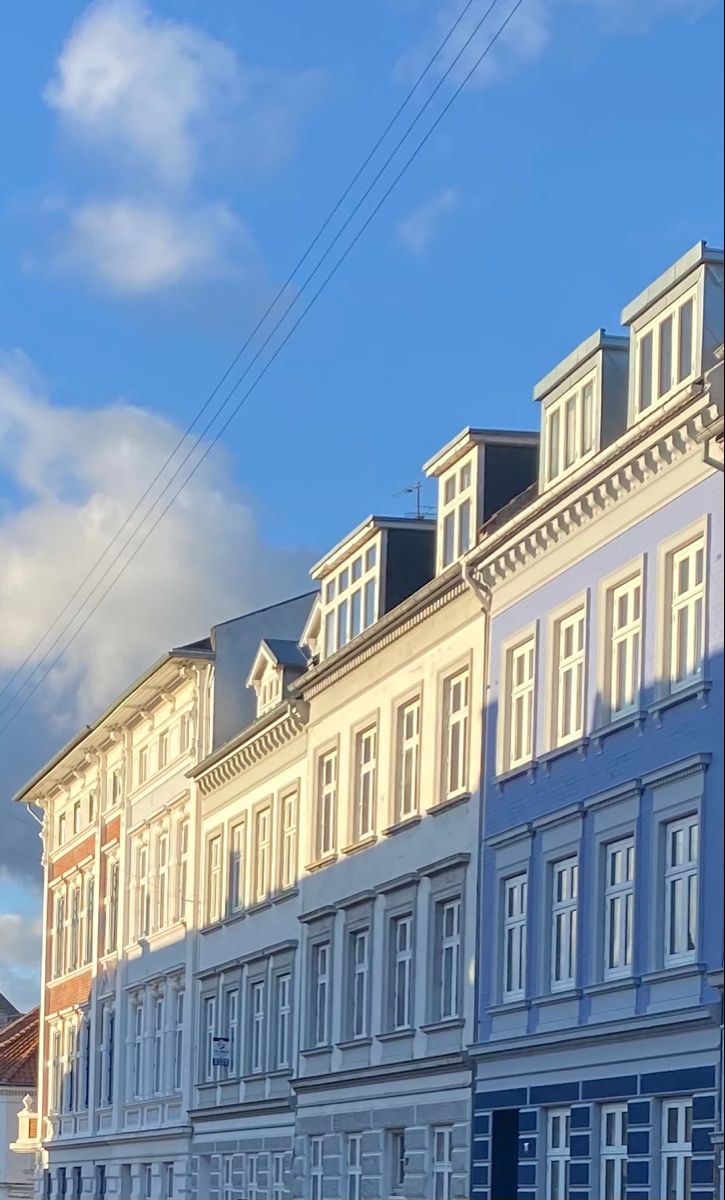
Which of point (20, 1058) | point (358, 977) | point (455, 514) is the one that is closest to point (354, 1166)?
point (358, 977)

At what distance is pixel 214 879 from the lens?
4816 centimetres

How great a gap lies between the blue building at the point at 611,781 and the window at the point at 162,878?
21.4m

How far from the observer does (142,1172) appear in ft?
171

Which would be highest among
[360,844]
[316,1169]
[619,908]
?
[360,844]

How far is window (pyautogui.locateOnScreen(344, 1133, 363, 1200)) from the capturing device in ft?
118

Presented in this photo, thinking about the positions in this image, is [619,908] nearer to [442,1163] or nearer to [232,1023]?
[442,1163]

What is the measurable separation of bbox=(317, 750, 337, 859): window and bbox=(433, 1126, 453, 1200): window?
7.44 metres

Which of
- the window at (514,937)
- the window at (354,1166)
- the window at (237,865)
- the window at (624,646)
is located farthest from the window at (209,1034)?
the window at (624,646)

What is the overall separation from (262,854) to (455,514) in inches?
467

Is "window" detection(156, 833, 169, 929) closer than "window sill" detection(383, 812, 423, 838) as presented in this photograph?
No

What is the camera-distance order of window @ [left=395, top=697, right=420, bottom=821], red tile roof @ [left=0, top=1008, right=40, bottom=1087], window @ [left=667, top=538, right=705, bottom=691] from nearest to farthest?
window @ [left=667, top=538, right=705, bottom=691] → window @ [left=395, top=697, right=420, bottom=821] → red tile roof @ [left=0, top=1008, right=40, bottom=1087]

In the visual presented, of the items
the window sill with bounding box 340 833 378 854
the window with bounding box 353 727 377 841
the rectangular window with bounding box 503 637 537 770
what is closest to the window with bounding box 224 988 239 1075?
the window sill with bounding box 340 833 378 854

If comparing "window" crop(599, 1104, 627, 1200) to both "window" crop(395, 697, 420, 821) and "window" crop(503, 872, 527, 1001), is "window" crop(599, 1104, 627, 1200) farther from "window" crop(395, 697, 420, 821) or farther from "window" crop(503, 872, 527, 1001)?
"window" crop(395, 697, 420, 821)

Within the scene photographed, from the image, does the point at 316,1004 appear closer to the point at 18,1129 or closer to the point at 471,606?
the point at 471,606
